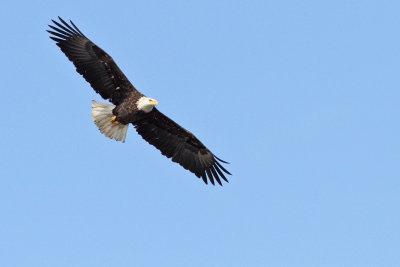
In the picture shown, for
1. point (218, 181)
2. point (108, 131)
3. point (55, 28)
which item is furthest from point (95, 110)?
point (218, 181)

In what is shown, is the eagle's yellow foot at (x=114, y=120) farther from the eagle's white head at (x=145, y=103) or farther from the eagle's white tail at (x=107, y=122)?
the eagle's white head at (x=145, y=103)

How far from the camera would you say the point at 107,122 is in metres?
15.8

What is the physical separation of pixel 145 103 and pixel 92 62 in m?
1.27

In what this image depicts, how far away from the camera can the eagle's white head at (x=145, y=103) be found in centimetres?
1544

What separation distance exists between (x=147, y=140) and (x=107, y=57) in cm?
191

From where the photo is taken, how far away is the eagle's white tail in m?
15.7

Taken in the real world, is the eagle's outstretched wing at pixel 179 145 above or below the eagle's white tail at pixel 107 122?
above

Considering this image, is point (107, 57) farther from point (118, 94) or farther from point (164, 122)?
point (164, 122)

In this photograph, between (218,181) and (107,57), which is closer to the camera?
(107,57)

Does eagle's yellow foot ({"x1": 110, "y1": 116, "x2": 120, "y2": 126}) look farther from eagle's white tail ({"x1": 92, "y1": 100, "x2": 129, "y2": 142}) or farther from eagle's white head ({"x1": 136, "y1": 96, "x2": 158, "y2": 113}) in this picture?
eagle's white head ({"x1": 136, "y1": 96, "x2": 158, "y2": 113})

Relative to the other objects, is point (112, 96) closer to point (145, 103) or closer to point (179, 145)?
point (145, 103)

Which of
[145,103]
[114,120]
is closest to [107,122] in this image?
[114,120]

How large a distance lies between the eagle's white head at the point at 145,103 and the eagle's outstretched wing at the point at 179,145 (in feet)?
1.81

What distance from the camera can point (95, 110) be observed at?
1576cm
